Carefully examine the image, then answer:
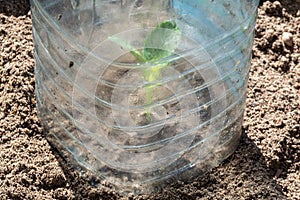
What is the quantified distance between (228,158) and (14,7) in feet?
3.43

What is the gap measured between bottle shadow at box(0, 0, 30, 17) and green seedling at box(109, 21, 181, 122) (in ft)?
2.15

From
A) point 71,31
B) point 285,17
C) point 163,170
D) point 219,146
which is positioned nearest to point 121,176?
point 163,170

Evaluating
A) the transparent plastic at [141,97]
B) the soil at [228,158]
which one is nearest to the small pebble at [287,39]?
the soil at [228,158]

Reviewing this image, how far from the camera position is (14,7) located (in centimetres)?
282

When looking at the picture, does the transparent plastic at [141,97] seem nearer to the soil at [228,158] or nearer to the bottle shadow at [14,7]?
the soil at [228,158]

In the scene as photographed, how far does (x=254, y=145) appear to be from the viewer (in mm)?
2395

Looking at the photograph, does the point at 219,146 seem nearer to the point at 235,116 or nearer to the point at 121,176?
the point at 235,116

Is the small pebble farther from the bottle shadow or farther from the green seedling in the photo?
the bottle shadow

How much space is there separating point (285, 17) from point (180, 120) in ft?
2.79

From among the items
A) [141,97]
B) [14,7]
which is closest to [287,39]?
[141,97]

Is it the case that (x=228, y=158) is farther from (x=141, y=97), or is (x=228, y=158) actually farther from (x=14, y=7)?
(x=14, y=7)

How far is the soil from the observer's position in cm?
226

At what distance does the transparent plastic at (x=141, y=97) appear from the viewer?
2.21 m

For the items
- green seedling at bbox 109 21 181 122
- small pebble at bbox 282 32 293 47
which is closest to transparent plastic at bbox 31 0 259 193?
green seedling at bbox 109 21 181 122
